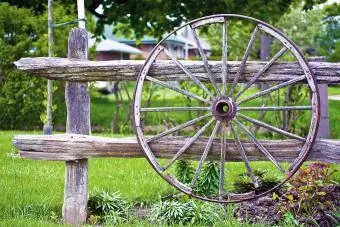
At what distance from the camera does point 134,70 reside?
5793 mm

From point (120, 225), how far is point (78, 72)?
1.41 meters

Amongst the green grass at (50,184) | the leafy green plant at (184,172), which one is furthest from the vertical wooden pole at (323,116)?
the leafy green plant at (184,172)

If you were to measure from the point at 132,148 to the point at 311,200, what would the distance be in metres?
1.69

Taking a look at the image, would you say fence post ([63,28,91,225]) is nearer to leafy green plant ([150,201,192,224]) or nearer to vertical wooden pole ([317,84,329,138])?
leafy green plant ([150,201,192,224])

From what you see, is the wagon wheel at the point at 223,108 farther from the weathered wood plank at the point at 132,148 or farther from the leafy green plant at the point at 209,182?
the leafy green plant at the point at 209,182

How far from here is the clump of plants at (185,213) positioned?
581 cm

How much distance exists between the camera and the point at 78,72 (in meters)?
5.84

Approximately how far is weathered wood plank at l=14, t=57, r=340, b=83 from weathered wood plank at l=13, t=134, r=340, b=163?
0.55 meters

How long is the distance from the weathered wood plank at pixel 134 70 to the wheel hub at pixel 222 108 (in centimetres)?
23

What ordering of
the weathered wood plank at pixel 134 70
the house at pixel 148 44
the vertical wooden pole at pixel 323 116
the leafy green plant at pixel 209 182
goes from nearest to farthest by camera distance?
the weathered wood plank at pixel 134 70 → the leafy green plant at pixel 209 182 → the vertical wooden pole at pixel 323 116 → the house at pixel 148 44

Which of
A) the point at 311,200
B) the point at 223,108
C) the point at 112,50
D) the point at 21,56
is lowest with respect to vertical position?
the point at 311,200

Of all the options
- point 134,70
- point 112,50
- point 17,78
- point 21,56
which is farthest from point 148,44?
point 134,70

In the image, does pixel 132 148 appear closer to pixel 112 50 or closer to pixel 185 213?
pixel 185 213

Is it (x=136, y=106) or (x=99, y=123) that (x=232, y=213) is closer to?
(x=136, y=106)
